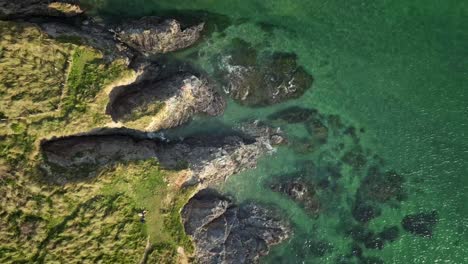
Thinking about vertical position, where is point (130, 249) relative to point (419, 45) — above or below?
below

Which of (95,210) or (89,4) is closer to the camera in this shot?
(95,210)

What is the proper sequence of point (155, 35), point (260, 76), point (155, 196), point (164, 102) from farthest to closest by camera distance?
point (260, 76)
point (155, 35)
point (164, 102)
point (155, 196)

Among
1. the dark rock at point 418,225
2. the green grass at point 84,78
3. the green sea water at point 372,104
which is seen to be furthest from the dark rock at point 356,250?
the green grass at point 84,78

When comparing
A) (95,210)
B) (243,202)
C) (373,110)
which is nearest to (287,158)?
(243,202)

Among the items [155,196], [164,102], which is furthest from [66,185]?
[164,102]

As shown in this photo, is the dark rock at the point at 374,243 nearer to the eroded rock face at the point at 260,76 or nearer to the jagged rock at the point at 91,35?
the eroded rock face at the point at 260,76

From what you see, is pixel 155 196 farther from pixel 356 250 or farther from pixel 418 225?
pixel 418 225

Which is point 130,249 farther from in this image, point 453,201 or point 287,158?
point 453,201
